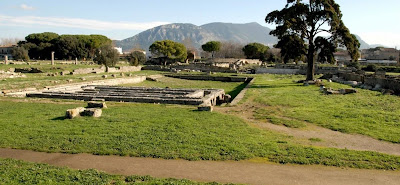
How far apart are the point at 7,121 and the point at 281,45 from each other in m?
22.0

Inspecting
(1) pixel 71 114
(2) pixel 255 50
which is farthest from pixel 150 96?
(2) pixel 255 50

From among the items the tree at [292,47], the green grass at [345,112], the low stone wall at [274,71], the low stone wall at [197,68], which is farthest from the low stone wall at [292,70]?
the green grass at [345,112]

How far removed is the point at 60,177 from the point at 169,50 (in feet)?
216

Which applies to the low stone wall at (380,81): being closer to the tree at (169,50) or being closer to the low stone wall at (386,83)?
the low stone wall at (386,83)

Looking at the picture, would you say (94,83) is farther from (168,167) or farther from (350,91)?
(168,167)

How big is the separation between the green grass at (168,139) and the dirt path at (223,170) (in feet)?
0.98

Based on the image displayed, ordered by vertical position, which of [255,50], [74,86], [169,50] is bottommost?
[74,86]

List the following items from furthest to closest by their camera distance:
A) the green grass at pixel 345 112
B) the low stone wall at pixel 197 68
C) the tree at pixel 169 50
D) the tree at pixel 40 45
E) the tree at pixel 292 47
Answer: the tree at pixel 169 50 < the tree at pixel 40 45 < the low stone wall at pixel 197 68 < the tree at pixel 292 47 < the green grass at pixel 345 112

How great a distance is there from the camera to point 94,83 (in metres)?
28.2

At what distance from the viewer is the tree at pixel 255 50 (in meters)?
82.2

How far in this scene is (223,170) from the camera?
6.62 meters

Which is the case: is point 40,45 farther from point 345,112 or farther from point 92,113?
point 345,112

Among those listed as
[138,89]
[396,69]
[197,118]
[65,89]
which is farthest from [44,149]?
[396,69]

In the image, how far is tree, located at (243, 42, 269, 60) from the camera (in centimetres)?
8225
